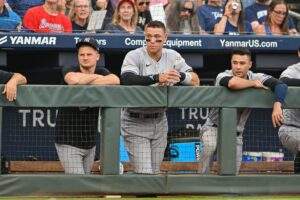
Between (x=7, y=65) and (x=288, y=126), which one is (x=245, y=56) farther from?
(x=7, y=65)

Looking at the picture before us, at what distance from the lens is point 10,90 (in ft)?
25.0

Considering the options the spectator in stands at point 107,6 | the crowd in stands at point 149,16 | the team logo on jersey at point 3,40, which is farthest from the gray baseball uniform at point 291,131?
the spectator in stands at point 107,6

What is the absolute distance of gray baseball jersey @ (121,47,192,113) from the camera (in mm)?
8055

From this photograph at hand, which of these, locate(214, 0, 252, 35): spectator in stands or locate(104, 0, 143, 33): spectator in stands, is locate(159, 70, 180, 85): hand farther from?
locate(214, 0, 252, 35): spectator in stands

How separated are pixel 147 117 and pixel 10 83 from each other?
136 centimetres

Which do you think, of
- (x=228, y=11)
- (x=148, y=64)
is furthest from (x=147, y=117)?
(x=228, y=11)

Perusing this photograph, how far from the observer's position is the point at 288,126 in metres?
8.23

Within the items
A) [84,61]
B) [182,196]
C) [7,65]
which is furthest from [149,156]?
[7,65]

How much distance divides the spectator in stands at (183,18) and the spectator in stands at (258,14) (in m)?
0.90

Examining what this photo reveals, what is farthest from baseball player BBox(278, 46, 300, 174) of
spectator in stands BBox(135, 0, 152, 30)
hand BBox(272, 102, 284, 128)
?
spectator in stands BBox(135, 0, 152, 30)

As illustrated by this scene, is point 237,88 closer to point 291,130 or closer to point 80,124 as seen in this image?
point 291,130

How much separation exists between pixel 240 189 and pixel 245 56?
129cm

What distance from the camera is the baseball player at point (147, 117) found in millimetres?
8000

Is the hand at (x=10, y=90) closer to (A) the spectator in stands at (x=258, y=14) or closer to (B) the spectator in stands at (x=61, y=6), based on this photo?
(B) the spectator in stands at (x=61, y=6)
